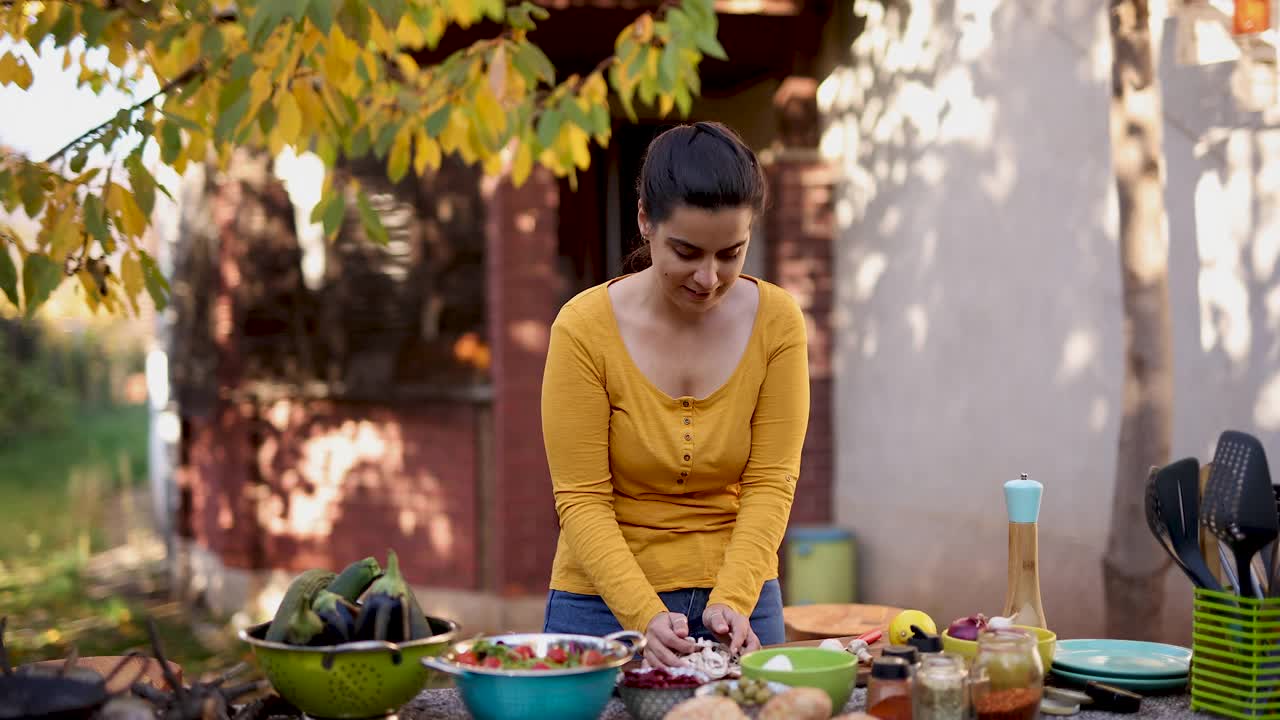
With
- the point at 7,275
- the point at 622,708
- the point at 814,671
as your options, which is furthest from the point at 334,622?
the point at 7,275

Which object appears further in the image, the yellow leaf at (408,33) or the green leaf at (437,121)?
the yellow leaf at (408,33)

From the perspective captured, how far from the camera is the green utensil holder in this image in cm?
203

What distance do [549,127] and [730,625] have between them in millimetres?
2481

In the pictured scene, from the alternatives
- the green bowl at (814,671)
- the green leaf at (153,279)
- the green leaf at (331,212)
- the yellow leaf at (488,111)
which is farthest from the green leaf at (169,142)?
the green bowl at (814,671)

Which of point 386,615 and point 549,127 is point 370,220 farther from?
point 386,615

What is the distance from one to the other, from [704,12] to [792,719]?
3.05 m

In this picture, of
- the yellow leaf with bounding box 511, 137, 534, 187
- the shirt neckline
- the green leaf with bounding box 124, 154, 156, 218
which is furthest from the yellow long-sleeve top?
the yellow leaf with bounding box 511, 137, 534, 187

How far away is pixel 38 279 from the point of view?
11.0 ft

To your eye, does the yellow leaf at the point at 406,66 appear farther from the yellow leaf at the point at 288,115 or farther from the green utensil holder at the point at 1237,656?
the green utensil holder at the point at 1237,656

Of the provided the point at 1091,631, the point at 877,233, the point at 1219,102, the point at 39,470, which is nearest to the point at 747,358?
the point at 1219,102

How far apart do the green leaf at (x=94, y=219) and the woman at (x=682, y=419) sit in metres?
1.46

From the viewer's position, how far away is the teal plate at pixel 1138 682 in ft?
7.25

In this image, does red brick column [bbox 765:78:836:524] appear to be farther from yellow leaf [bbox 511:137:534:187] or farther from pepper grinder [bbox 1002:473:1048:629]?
pepper grinder [bbox 1002:473:1048:629]

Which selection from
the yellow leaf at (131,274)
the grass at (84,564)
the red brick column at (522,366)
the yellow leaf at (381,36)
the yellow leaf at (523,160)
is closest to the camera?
the yellow leaf at (131,274)
